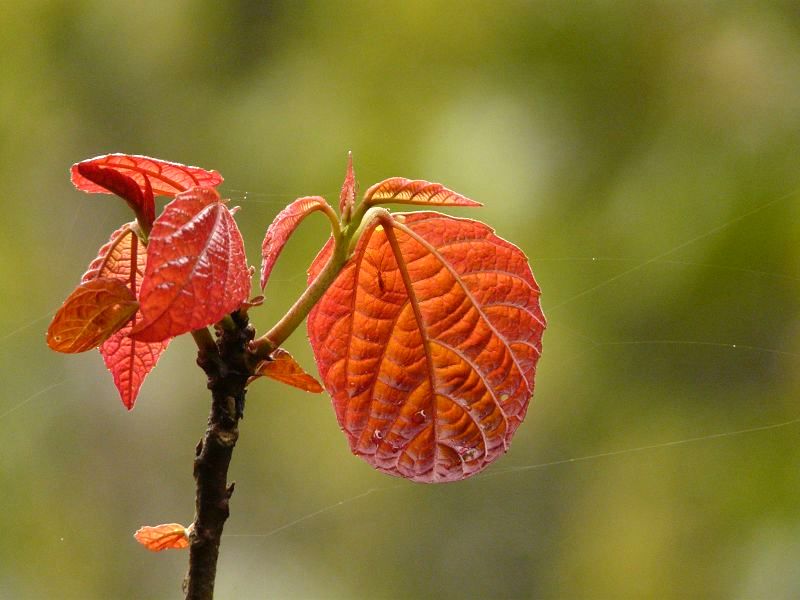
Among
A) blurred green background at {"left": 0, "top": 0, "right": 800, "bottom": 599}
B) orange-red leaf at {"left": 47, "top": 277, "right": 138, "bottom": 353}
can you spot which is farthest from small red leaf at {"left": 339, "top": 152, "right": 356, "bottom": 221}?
blurred green background at {"left": 0, "top": 0, "right": 800, "bottom": 599}

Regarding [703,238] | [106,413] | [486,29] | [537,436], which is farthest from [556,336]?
[106,413]

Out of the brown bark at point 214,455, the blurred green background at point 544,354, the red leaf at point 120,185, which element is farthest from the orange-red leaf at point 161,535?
the blurred green background at point 544,354

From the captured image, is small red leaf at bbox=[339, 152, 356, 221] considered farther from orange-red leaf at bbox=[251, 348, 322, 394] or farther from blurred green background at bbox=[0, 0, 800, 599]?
blurred green background at bbox=[0, 0, 800, 599]

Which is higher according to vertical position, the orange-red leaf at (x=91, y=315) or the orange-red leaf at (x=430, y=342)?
the orange-red leaf at (x=91, y=315)

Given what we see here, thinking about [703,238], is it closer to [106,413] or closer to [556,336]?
[556,336]

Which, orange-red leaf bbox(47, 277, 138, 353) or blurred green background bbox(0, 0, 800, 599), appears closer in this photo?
orange-red leaf bbox(47, 277, 138, 353)

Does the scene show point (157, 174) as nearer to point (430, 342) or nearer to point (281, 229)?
point (281, 229)

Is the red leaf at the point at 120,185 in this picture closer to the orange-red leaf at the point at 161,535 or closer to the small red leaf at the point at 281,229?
the small red leaf at the point at 281,229
